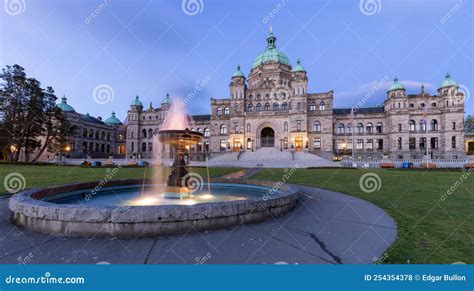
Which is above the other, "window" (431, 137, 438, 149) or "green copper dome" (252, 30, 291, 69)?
"green copper dome" (252, 30, 291, 69)

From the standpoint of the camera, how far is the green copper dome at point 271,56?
5683 cm

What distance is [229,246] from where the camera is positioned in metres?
4.04

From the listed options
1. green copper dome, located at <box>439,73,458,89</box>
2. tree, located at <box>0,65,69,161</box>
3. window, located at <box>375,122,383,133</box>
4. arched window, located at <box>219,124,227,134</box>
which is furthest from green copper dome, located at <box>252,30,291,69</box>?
tree, located at <box>0,65,69,161</box>

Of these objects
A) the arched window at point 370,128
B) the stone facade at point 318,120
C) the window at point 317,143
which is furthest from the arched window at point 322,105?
the arched window at point 370,128

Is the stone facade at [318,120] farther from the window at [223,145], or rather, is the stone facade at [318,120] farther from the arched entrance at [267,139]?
the window at [223,145]

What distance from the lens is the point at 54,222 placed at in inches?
180

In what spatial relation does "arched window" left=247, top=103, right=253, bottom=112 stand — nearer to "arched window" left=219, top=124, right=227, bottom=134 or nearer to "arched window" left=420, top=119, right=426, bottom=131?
"arched window" left=219, top=124, right=227, bottom=134

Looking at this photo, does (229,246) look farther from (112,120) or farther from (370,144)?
(112,120)

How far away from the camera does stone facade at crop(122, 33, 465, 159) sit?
50.5 meters

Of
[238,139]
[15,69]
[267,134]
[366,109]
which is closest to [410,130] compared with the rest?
[366,109]

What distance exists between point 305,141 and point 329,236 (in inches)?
1867

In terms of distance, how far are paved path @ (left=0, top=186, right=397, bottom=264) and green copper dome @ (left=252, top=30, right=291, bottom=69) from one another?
56.7 meters

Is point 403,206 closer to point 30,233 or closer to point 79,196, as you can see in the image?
point 30,233

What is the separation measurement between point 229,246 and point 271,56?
6002 cm
